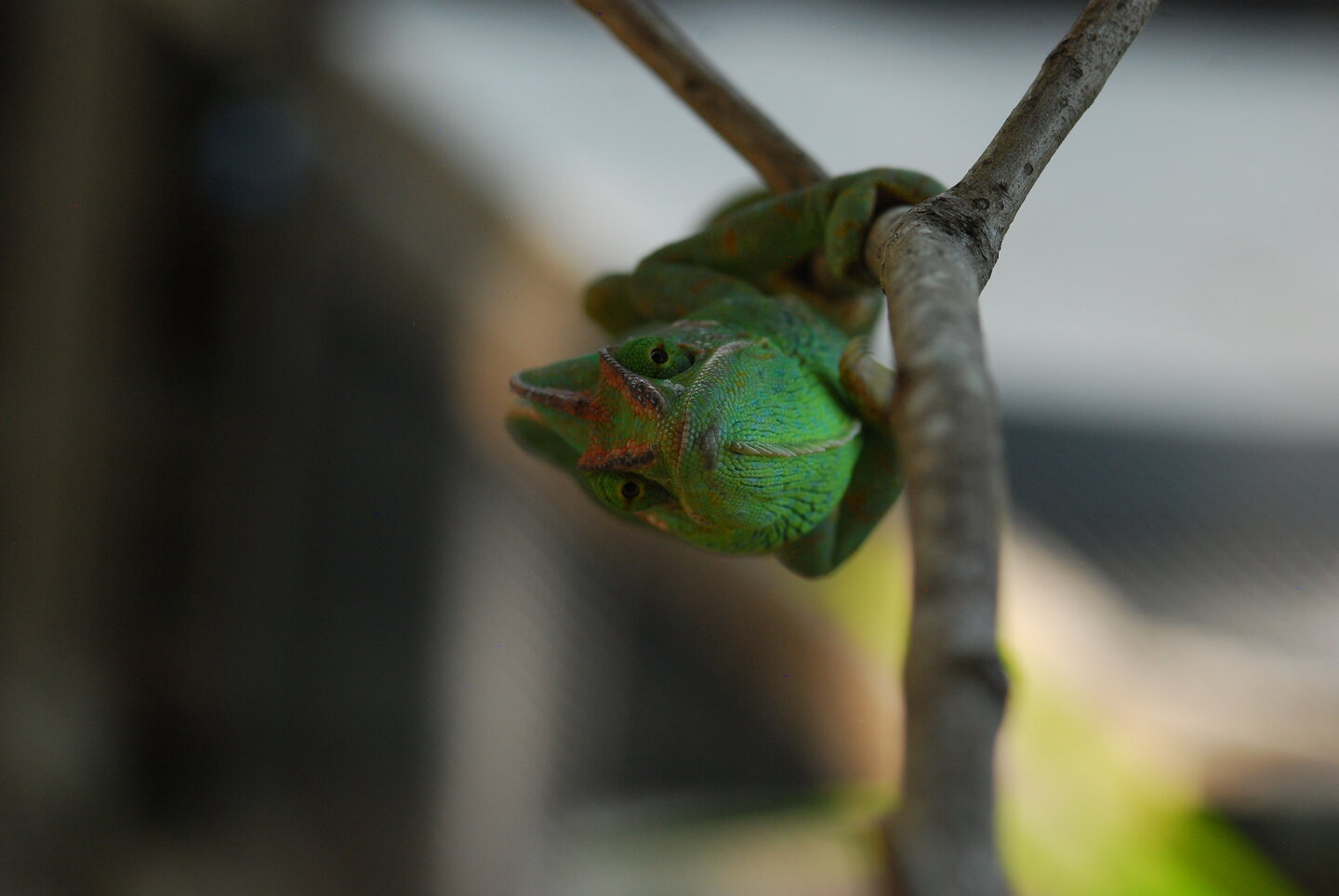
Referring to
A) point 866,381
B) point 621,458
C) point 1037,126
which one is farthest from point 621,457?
point 1037,126

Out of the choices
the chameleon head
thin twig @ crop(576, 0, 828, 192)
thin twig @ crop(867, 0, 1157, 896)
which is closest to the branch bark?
thin twig @ crop(867, 0, 1157, 896)

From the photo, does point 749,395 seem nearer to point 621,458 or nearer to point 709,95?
point 621,458

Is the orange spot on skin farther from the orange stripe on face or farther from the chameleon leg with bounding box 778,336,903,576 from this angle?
the chameleon leg with bounding box 778,336,903,576

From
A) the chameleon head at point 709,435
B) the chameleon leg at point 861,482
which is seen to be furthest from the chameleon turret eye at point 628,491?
the chameleon leg at point 861,482

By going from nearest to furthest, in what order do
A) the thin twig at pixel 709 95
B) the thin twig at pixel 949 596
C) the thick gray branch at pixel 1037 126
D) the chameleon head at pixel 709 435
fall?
the thin twig at pixel 949 596
the thick gray branch at pixel 1037 126
the chameleon head at pixel 709 435
the thin twig at pixel 709 95

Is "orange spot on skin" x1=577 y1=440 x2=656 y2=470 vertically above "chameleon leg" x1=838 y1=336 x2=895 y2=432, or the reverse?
"chameleon leg" x1=838 y1=336 x2=895 y2=432

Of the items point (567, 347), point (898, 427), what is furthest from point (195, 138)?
point (898, 427)

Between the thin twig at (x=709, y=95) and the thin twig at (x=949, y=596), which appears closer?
the thin twig at (x=949, y=596)

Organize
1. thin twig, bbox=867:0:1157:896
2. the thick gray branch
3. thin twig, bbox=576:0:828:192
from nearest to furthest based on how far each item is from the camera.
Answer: thin twig, bbox=867:0:1157:896
the thick gray branch
thin twig, bbox=576:0:828:192

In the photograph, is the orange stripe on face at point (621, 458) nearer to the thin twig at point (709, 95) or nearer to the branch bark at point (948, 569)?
the branch bark at point (948, 569)
